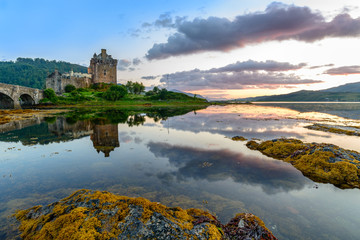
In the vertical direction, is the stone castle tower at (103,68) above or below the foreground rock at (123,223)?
above

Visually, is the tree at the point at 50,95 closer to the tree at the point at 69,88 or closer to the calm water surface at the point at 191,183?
the tree at the point at 69,88

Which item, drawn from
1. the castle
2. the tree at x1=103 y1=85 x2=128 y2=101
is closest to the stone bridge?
the tree at x1=103 y1=85 x2=128 y2=101

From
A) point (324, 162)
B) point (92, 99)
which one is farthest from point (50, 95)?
point (324, 162)

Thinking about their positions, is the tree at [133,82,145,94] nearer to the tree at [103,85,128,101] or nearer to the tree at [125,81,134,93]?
the tree at [125,81,134,93]

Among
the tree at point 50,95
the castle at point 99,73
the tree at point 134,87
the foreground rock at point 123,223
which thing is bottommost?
the foreground rock at point 123,223

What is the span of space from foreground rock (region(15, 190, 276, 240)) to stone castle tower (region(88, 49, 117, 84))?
117641 mm

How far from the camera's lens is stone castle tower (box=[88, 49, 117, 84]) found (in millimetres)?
109125

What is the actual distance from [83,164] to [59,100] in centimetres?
8303

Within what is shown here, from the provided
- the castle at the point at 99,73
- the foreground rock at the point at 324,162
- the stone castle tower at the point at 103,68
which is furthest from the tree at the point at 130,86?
the foreground rock at the point at 324,162

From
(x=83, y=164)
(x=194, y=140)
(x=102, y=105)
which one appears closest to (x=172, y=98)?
(x=102, y=105)

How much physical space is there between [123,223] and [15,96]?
7035 centimetres

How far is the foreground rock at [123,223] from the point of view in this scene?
5.13m

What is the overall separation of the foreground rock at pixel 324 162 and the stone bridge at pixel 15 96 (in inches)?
2678

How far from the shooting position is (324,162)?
12.4m
